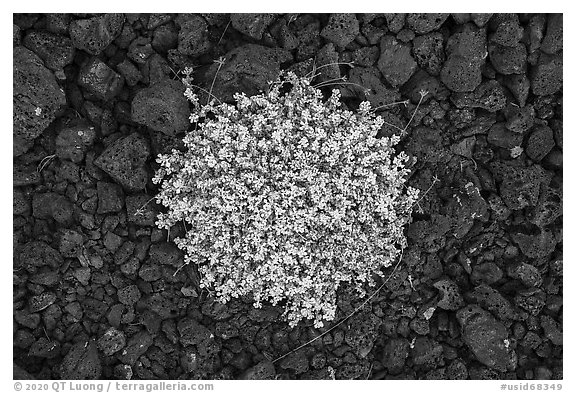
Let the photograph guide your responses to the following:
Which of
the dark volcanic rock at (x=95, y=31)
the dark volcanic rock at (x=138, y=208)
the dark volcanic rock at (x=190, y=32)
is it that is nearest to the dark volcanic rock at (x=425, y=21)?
the dark volcanic rock at (x=190, y=32)

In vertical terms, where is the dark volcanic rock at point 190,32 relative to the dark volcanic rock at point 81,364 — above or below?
above

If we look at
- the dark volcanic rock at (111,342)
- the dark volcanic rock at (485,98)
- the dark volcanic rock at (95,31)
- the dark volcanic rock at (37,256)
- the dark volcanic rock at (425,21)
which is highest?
the dark volcanic rock at (425,21)

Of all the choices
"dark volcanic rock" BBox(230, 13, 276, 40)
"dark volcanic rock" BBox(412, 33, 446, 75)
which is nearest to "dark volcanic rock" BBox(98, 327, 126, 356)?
"dark volcanic rock" BBox(230, 13, 276, 40)

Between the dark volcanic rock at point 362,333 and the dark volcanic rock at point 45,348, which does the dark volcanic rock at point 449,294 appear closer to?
the dark volcanic rock at point 362,333

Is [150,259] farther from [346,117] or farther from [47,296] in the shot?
[346,117]

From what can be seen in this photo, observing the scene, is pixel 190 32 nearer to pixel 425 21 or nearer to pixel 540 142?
pixel 425 21
